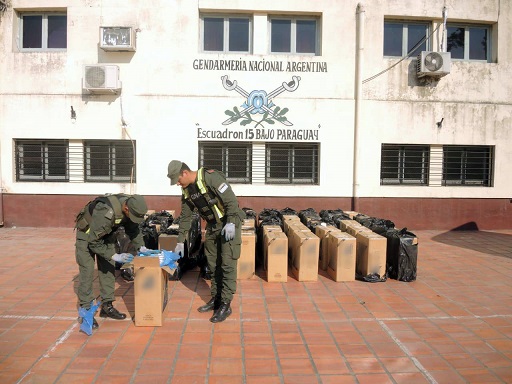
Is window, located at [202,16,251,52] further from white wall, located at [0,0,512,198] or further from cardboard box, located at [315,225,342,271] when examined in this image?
cardboard box, located at [315,225,342,271]

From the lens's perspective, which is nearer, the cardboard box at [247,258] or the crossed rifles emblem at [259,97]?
the cardboard box at [247,258]

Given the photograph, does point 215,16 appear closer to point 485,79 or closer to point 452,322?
point 485,79

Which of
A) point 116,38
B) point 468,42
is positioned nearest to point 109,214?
point 116,38

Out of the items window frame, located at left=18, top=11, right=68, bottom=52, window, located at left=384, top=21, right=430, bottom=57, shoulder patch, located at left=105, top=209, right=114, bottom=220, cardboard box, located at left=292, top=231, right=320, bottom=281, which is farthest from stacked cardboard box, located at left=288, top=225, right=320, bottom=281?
window frame, located at left=18, top=11, right=68, bottom=52

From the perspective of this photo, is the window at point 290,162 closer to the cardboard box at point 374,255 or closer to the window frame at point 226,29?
the window frame at point 226,29

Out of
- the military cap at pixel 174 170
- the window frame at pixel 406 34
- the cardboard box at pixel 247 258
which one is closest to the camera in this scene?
the military cap at pixel 174 170

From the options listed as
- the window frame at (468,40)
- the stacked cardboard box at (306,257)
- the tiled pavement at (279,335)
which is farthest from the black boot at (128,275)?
the window frame at (468,40)

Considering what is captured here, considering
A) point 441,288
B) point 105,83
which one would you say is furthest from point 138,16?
point 441,288

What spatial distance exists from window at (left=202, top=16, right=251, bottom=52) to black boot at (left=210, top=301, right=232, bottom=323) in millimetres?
7288

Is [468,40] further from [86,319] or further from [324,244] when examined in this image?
[86,319]

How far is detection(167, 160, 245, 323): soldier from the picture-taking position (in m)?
4.95

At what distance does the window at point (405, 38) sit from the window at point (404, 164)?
237 centimetres

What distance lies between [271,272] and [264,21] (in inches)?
260

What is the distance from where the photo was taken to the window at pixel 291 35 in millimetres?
10672
